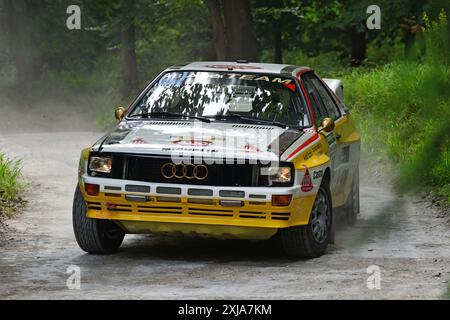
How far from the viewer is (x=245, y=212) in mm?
7852

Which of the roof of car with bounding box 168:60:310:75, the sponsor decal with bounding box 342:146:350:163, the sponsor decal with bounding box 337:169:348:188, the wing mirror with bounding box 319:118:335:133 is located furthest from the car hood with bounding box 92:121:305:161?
the sponsor decal with bounding box 342:146:350:163

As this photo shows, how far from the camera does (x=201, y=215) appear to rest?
788cm

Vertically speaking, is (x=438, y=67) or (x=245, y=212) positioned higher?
(x=438, y=67)

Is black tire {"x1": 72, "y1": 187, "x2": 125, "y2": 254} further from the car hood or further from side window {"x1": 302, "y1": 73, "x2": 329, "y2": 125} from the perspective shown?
side window {"x1": 302, "y1": 73, "x2": 329, "y2": 125}

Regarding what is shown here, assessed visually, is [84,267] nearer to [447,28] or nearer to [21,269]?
[21,269]

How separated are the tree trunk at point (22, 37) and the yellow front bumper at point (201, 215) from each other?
29.2 metres

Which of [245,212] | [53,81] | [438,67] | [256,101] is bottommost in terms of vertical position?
[53,81]

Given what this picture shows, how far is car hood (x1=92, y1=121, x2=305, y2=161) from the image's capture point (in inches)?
313

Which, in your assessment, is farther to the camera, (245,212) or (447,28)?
(245,212)

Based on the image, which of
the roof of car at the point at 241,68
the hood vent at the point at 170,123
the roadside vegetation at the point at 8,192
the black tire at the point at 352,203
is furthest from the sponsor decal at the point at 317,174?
the roadside vegetation at the point at 8,192

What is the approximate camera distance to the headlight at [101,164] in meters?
8.17

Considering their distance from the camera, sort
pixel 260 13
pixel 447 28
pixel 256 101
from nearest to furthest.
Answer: pixel 447 28 < pixel 256 101 < pixel 260 13

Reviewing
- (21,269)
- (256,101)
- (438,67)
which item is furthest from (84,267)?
(438,67)

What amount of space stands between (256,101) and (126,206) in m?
1.62
